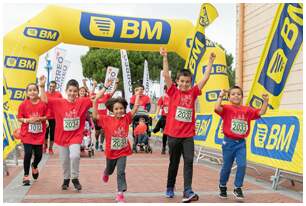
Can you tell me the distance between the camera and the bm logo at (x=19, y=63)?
12.0 m

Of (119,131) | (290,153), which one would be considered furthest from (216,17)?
(119,131)

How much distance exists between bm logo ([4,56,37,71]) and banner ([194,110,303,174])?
704 cm

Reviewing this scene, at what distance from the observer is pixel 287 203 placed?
565 cm

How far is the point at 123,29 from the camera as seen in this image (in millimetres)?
13492

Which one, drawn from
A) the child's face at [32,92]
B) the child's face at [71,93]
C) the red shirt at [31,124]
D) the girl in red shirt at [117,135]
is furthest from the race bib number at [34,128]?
the girl in red shirt at [117,135]

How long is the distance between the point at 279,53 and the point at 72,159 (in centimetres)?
421

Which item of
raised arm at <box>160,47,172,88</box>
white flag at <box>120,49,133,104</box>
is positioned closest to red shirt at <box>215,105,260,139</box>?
raised arm at <box>160,47,172,88</box>

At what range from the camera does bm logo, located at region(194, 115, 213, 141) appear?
35.4 ft

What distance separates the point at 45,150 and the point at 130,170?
14.5 ft

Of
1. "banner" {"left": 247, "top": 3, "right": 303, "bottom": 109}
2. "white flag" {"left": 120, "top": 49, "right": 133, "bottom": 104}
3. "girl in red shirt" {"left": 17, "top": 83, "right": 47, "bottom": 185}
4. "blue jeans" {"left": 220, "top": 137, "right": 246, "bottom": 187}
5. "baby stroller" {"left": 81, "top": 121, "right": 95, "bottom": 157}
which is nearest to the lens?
"blue jeans" {"left": 220, "top": 137, "right": 246, "bottom": 187}

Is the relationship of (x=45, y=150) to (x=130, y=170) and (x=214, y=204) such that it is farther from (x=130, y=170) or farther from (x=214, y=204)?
(x=214, y=204)

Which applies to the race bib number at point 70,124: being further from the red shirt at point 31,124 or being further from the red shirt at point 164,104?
the red shirt at point 164,104

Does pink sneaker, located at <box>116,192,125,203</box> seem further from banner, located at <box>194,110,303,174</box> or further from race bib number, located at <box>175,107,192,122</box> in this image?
banner, located at <box>194,110,303,174</box>

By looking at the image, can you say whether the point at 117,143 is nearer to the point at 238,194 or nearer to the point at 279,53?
the point at 238,194
